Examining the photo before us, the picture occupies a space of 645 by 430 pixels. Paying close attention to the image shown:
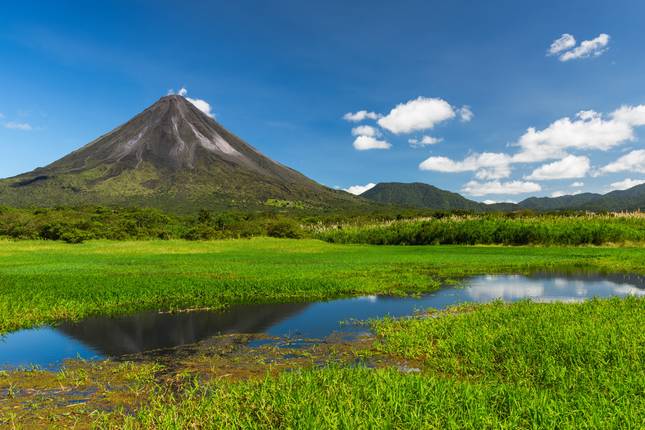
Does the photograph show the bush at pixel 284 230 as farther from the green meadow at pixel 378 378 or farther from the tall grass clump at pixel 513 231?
the green meadow at pixel 378 378

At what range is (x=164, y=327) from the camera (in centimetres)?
1505

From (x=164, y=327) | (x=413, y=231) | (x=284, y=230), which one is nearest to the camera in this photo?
(x=164, y=327)

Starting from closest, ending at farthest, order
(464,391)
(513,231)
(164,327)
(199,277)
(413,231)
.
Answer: (464,391)
(164,327)
(199,277)
(513,231)
(413,231)

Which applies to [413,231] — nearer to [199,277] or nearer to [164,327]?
[199,277]

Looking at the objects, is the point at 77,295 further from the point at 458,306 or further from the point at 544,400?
the point at 544,400

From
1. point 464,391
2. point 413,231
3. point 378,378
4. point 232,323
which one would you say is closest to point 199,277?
point 232,323

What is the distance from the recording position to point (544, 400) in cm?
693

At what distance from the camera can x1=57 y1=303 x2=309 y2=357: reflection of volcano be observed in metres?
13.0

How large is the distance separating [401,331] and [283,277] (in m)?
12.5

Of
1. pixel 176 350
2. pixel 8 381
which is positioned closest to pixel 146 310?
pixel 176 350

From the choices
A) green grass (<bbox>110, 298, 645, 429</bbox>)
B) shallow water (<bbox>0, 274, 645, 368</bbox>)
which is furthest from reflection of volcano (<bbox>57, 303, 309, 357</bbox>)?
green grass (<bbox>110, 298, 645, 429</bbox>)

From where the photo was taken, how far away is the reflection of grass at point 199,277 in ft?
59.6

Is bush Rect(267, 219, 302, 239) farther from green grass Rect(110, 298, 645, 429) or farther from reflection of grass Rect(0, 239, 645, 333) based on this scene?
green grass Rect(110, 298, 645, 429)

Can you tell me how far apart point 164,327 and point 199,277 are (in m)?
9.80
